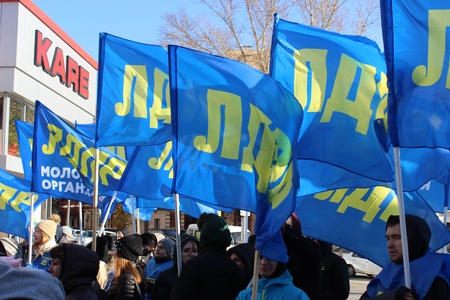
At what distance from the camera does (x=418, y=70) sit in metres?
4.46

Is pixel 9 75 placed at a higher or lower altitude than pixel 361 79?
higher

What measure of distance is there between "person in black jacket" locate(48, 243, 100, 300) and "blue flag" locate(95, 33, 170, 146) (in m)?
3.45

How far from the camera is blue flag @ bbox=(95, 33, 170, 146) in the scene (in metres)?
7.99

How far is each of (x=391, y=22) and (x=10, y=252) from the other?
541cm

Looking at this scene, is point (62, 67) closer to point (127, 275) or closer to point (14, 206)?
point (14, 206)

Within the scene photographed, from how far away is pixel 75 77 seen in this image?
28.1 metres

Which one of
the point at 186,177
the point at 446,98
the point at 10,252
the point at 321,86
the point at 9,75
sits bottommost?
the point at 10,252

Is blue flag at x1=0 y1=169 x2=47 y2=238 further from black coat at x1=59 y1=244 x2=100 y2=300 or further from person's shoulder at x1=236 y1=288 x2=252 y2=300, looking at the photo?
person's shoulder at x1=236 y1=288 x2=252 y2=300

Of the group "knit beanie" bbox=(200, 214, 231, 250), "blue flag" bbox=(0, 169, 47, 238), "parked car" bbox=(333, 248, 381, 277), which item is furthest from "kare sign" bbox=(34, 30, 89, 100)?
"knit beanie" bbox=(200, 214, 231, 250)

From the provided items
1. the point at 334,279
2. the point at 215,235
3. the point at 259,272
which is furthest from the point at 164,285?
the point at 259,272

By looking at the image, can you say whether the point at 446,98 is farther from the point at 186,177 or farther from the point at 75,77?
the point at 75,77

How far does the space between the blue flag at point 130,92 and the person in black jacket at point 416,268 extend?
4.27m

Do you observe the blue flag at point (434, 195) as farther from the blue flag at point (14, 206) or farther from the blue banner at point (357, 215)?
the blue flag at point (14, 206)

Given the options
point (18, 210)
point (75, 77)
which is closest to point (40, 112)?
point (18, 210)
